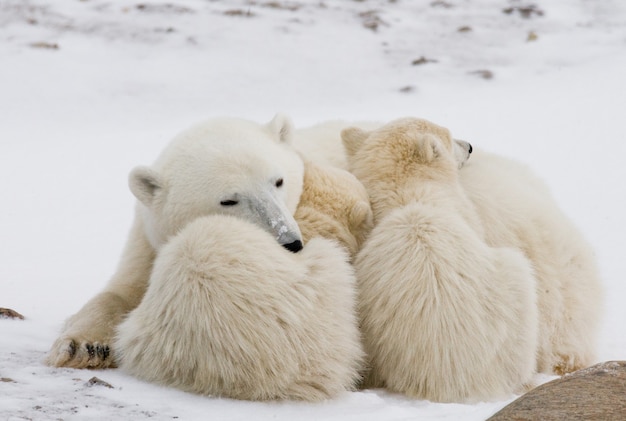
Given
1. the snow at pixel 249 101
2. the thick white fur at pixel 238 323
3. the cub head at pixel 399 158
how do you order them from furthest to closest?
1. the snow at pixel 249 101
2. the cub head at pixel 399 158
3. the thick white fur at pixel 238 323

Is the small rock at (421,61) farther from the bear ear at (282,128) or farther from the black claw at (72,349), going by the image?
the black claw at (72,349)

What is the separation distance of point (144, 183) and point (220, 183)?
0.40 meters

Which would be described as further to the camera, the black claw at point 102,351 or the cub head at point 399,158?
the cub head at point 399,158

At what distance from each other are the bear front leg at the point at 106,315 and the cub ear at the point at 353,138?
113 cm

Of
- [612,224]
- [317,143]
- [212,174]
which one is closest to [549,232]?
[317,143]

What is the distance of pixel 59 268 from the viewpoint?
19.3ft

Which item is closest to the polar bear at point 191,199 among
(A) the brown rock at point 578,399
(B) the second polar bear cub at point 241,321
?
(B) the second polar bear cub at point 241,321

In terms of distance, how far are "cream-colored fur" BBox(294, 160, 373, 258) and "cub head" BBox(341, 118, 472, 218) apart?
0.45 ft

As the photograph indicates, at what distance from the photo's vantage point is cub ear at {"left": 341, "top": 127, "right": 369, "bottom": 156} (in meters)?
4.56

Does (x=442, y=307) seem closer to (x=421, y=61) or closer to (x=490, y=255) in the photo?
(x=490, y=255)

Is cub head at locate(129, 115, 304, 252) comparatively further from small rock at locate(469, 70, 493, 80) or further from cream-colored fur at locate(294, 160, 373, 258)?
small rock at locate(469, 70, 493, 80)

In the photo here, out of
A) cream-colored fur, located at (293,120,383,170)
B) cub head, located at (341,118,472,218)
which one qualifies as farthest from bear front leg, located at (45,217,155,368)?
cub head, located at (341,118,472,218)

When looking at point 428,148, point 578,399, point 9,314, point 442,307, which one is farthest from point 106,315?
point 578,399

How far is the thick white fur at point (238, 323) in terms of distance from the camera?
3.36 meters
